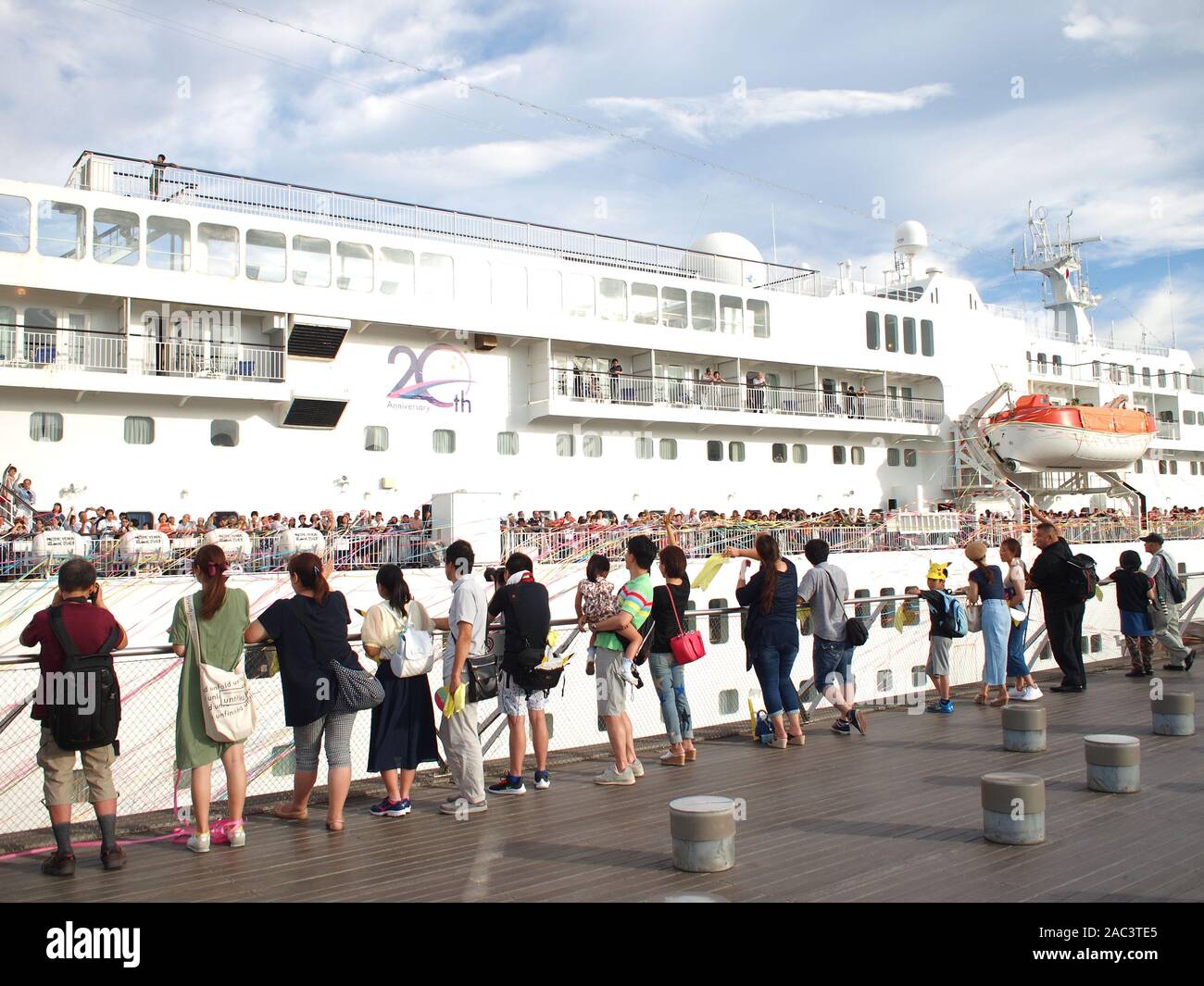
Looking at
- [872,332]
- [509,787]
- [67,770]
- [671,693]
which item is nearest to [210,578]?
[67,770]

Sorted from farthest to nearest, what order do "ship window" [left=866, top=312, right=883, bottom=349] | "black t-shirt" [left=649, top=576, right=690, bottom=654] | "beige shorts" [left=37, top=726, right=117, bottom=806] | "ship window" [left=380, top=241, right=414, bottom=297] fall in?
1. "ship window" [left=866, top=312, right=883, bottom=349]
2. "ship window" [left=380, top=241, right=414, bottom=297]
3. "black t-shirt" [left=649, top=576, right=690, bottom=654]
4. "beige shorts" [left=37, top=726, right=117, bottom=806]

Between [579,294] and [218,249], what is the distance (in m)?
8.54

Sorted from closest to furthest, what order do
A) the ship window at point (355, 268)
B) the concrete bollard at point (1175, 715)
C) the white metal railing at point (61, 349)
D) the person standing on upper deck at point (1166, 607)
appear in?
1. the concrete bollard at point (1175, 715)
2. the person standing on upper deck at point (1166, 607)
3. the white metal railing at point (61, 349)
4. the ship window at point (355, 268)

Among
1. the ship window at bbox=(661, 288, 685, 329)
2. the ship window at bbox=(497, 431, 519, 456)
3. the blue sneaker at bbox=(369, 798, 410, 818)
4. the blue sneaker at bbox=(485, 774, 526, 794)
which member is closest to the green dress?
the blue sneaker at bbox=(369, 798, 410, 818)

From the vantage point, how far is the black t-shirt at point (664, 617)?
8.44m

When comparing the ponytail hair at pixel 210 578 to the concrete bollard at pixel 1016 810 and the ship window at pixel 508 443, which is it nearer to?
the concrete bollard at pixel 1016 810

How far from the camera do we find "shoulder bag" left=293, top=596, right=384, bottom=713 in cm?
650

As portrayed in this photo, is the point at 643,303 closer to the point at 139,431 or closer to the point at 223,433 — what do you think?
the point at 223,433

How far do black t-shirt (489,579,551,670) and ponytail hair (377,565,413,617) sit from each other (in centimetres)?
74

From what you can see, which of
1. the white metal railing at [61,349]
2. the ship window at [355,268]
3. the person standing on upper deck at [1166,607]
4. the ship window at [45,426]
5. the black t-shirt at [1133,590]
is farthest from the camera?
the ship window at [355,268]

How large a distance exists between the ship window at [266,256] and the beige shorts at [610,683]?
14.9 m

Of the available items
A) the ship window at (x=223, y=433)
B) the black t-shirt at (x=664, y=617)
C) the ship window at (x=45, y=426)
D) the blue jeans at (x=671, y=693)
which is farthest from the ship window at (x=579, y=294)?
the blue jeans at (x=671, y=693)

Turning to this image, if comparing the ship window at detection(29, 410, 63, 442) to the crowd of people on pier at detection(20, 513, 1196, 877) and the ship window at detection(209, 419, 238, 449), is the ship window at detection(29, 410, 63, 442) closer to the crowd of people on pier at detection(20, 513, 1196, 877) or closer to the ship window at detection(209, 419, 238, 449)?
the ship window at detection(209, 419, 238, 449)
